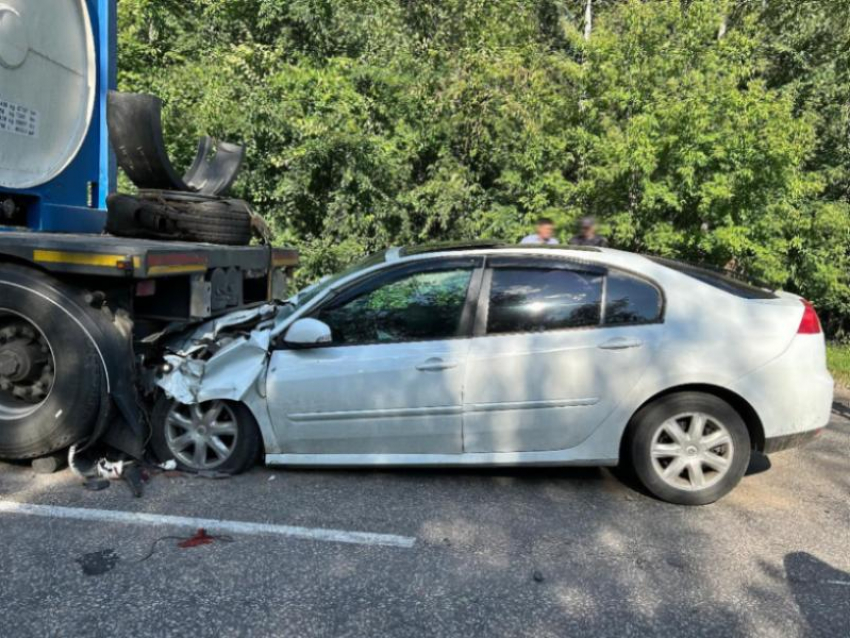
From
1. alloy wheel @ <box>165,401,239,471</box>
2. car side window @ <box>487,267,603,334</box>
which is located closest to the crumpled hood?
alloy wheel @ <box>165,401,239,471</box>

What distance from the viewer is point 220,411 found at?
4375 mm

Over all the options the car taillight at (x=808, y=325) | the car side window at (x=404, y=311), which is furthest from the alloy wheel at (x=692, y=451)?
the car side window at (x=404, y=311)

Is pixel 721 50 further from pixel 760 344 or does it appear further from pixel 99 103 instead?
pixel 99 103

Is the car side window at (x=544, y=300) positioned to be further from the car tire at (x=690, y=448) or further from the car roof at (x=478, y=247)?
the car tire at (x=690, y=448)

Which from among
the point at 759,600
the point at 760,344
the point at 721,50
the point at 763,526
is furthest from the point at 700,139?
the point at 759,600

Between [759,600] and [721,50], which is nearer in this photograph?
[759,600]

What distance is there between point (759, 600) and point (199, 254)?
374 centimetres

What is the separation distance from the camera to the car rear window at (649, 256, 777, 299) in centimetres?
429

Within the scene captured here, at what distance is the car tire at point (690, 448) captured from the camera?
4031 mm

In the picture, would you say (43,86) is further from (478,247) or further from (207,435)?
(478,247)

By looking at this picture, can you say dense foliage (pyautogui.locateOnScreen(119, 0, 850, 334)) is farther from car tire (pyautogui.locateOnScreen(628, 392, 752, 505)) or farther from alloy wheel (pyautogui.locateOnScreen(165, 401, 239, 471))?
alloy wheel (pyautogui.locateOnScreen(165, 401, 239, 471))

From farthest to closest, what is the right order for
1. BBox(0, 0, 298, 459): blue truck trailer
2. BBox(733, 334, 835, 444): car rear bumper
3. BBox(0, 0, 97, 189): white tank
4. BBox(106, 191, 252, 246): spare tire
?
1. BBox(106, 191, 252, 246): spare tire
2. BBox(0, 0, 97, 189): white tank
3. BBox(0, 0, 298, 459): blue truck trailer
4. BBox(733, 334, 835, 444): car rear bumper

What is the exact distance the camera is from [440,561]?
11.1 feet

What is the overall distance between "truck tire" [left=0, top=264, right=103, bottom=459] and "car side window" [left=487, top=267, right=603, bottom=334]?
7.97ft
